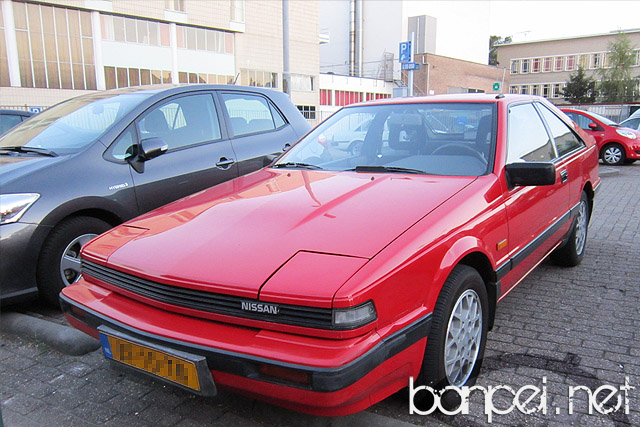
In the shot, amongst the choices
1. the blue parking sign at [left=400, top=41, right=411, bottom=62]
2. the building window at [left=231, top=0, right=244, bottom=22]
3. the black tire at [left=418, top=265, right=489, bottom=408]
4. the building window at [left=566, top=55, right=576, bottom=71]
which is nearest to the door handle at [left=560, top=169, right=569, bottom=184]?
the black tire at [left=418, top=265, right=489, bottom=408]

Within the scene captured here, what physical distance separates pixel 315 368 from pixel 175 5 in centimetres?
4031

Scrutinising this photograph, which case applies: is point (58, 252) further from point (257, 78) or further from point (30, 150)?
point (257, 78)

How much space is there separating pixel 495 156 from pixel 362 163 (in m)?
0.83

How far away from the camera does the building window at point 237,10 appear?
138ft

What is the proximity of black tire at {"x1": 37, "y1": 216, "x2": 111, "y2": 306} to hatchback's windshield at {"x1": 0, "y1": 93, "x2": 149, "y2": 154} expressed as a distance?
63cm

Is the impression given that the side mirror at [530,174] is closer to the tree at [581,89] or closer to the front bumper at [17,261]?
the front bumper at [17,261]

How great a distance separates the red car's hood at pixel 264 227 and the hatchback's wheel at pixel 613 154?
13361 millimetres

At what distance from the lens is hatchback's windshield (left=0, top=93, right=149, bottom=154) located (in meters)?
4.03

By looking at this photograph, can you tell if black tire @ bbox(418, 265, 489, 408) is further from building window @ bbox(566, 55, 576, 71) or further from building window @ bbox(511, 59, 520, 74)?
building window @ bbox(511, 59, 520, 74)

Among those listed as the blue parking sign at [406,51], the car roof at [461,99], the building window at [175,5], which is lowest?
the car roof at [461,99]

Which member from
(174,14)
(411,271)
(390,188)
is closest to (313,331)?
(411,271)

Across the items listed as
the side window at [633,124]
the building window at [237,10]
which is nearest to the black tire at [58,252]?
the side window at [633,124]

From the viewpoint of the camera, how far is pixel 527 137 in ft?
11.6

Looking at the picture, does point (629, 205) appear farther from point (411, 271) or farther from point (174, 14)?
point (174, 14)
